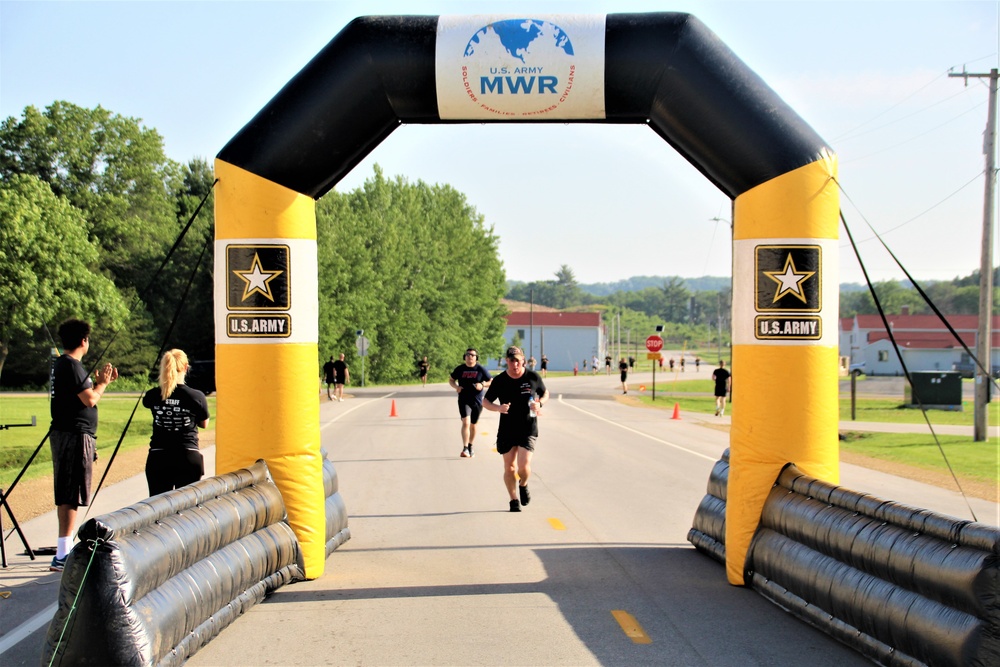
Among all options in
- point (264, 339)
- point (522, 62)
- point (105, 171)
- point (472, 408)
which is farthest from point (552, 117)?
point (105, 171)

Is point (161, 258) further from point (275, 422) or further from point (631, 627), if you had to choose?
point (631, 627)

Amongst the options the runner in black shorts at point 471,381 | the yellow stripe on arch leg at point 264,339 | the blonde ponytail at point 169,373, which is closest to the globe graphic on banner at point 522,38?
the yellow stripe on arch leg at point 264,339

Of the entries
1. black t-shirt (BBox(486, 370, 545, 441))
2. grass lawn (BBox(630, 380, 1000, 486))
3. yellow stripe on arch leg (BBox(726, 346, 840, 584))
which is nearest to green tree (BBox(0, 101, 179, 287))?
grass lawn (BBox(630, 380, 1000, 486))

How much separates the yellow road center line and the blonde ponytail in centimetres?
405

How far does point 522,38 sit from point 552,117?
696mm

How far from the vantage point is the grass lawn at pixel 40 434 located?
18.1 metres

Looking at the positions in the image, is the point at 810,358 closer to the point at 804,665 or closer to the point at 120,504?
the point at 804,665

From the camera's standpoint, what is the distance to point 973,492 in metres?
15.9

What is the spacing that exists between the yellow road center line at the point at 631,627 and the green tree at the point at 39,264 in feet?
109

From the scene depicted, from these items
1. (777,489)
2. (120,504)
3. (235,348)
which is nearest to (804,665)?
(777,489)

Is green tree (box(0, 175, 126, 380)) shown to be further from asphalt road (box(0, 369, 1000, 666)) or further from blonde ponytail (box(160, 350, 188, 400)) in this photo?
blonde ponytail (box(160, 350, 188, 400))

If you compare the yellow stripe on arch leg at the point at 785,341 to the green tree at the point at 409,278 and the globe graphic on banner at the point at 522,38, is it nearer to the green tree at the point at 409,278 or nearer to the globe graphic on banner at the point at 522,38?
the globe graphic on banner at the point at 522,38

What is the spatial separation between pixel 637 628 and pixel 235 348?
155 inches

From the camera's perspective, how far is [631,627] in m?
6.70
